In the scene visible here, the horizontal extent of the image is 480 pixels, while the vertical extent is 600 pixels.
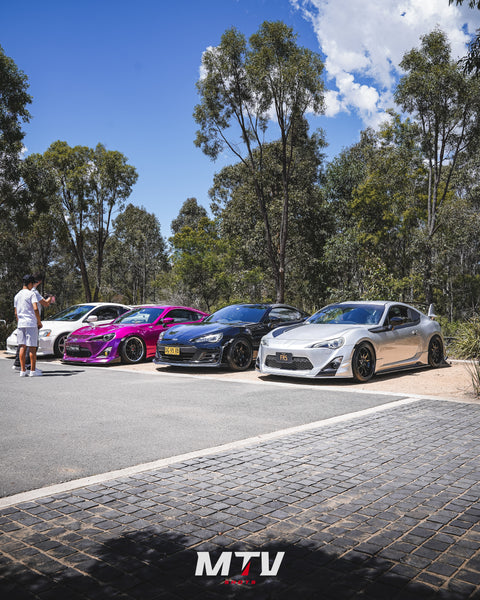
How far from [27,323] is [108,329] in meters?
2.51

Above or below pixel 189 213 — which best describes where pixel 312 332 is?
below

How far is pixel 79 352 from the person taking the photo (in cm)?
1277

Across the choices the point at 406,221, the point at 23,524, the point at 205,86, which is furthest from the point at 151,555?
the point at 406,221

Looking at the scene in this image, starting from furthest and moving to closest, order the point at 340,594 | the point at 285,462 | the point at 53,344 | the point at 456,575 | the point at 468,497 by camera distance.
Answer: the point at 53,344 → the point at 285,462 → the point at 468,497 → the point at 456,575 → the point at 340,594

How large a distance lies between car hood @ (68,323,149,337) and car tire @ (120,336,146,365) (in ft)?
0.68

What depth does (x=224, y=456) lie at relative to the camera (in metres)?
4.80

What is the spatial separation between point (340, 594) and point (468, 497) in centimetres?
169

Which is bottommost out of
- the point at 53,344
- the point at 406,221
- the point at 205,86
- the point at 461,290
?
the point at 53,344

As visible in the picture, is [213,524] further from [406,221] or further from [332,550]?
[406,221]

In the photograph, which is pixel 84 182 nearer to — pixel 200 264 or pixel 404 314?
pixel 200 264

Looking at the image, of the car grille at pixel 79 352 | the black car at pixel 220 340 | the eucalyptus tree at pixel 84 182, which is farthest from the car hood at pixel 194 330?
the eucalyptus tree at pixel 84 182

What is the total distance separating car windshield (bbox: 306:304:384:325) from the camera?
1027cm

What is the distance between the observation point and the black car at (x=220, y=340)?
10.9m

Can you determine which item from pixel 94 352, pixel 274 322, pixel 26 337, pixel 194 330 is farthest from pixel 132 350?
pixel 274 322
